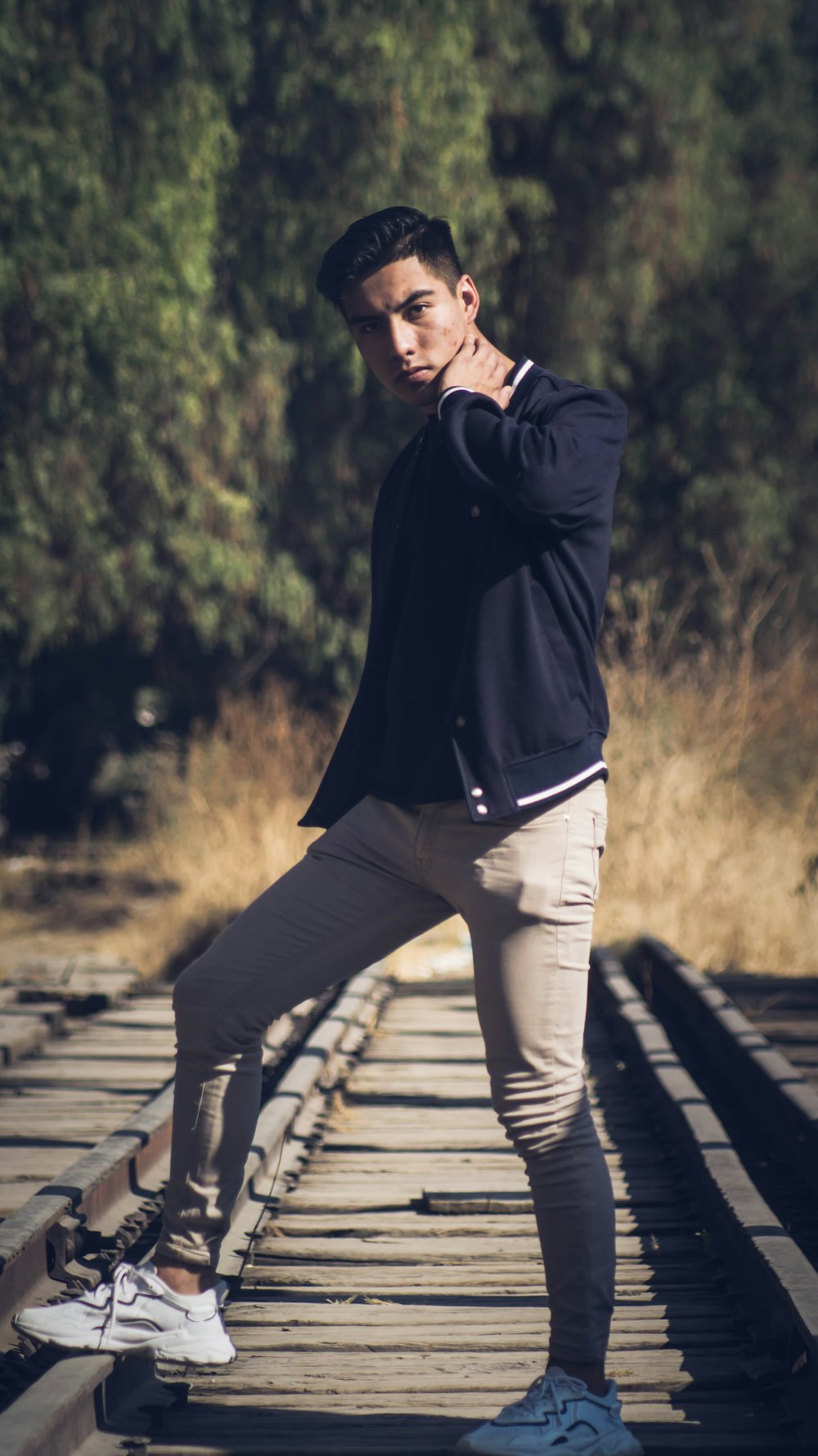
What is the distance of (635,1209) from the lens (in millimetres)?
3803

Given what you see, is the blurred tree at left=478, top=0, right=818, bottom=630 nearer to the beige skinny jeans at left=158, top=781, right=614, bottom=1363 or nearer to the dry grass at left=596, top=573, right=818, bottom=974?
the dry grass at left=596, top=573, right=818, bottom=974

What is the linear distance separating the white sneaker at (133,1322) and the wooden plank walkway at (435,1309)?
0.45 feet

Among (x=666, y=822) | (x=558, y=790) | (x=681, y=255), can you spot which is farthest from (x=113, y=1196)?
(x=681, y=255)

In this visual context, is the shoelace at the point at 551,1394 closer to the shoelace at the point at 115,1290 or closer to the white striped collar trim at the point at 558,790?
the shoelace at the point at 115,1290

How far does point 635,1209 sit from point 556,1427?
69.0 inches

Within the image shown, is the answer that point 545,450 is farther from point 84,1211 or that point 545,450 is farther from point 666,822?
point 666,822


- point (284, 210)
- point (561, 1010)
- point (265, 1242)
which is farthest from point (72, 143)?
point (561, 1010)

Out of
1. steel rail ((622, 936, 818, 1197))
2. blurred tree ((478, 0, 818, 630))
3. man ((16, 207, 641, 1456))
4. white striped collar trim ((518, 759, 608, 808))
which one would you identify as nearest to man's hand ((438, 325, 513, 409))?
man ((16, 207, 641, 1456))

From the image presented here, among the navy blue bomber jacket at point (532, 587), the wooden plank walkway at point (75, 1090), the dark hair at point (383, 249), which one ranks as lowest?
the wooden plank walkway at point (75, 1090)

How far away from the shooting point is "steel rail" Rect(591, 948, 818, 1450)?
251 centimetres

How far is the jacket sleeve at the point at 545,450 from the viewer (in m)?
2.05

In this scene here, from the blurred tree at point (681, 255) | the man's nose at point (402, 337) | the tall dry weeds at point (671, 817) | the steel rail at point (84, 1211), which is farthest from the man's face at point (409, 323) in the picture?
the blurred tree at point (681, 255)

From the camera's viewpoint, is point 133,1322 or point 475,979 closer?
point 475,979

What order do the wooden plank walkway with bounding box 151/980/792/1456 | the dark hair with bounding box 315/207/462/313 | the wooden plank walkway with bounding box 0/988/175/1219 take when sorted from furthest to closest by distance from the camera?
the wooden plank walkway with bounding box 0/988/175/1219 < the wooden plank walkway with bounding box 151/980/792/1456 < the dark hair with bounding box 315/207/462/313
